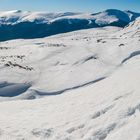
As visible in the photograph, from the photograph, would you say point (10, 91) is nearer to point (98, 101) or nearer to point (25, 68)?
point (25, 68)

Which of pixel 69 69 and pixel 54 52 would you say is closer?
pixel 69 69

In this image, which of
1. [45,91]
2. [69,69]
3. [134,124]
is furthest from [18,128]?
[69,69]

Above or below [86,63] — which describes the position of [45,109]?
above

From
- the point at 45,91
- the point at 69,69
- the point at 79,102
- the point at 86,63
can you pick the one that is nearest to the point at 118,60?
the point at 86,63

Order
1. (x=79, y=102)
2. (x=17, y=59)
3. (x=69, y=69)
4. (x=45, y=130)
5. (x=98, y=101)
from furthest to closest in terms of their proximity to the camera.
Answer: (x=17, y=59) → (x=69, y=69) → (x=79, y=102) → (x=98, y=101) → (x=45, y=130)

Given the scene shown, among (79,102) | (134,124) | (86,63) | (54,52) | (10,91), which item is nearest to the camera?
(134,124)

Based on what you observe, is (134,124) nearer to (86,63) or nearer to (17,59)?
(86,63)

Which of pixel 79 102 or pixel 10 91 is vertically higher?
pixel 79 102

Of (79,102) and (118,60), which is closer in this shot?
→ (79,102)

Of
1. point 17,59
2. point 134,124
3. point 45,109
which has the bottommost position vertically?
point 17,59
